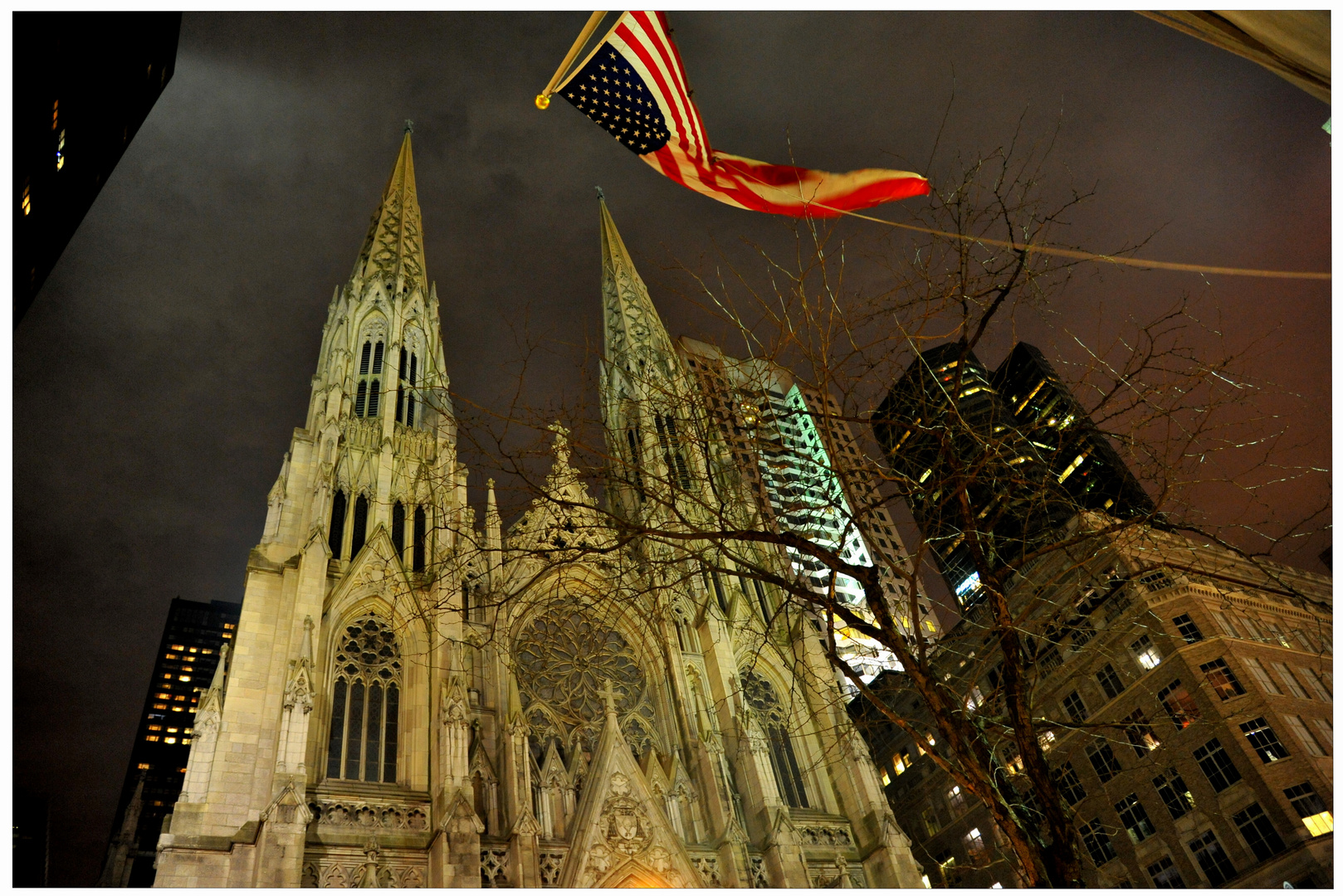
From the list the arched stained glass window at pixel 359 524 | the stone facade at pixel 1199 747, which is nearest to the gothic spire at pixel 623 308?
the arched stained glass window at pixel 359 524

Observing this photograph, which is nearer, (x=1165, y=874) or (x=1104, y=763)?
(x=1165, y=874)

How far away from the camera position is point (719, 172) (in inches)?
375

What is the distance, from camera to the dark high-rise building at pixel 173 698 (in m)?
103

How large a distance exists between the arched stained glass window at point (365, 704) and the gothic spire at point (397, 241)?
1920 cm

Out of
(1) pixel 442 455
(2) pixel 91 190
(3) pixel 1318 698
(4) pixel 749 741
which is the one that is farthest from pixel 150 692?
(3) pixel 1318 698

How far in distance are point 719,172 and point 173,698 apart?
148 metres

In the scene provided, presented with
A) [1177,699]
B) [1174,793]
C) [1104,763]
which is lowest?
[1174,793]

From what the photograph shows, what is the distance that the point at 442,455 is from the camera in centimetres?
3033

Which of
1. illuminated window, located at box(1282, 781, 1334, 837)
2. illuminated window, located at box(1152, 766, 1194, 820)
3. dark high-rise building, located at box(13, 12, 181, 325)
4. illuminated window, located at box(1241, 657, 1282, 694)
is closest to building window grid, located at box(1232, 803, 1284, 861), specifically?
illuminated window, located at box(1282, 781, 1334, 837)

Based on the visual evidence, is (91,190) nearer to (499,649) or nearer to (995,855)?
(499,649)

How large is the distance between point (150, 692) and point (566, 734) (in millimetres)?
131899

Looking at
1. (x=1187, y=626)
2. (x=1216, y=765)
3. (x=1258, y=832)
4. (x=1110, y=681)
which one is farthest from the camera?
(x=1110, y=681)

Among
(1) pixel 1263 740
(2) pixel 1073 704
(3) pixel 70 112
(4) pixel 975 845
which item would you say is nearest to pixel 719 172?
(3) pixel 70 112

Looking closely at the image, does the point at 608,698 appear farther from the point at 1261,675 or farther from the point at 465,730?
the point at 1261,675
